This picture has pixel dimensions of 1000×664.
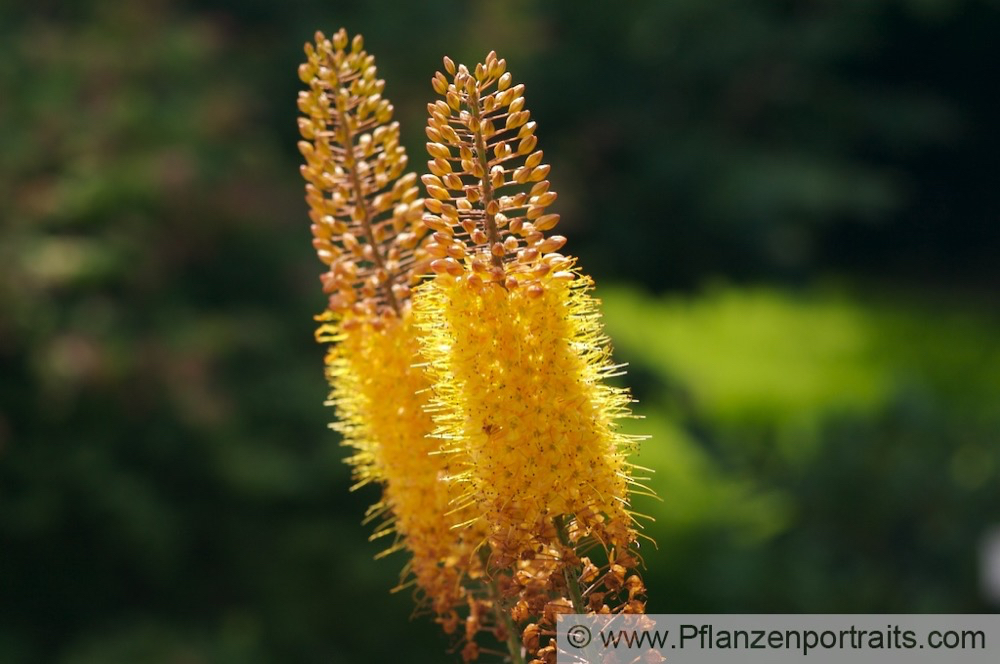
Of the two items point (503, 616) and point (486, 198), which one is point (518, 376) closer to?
point (486, 198)

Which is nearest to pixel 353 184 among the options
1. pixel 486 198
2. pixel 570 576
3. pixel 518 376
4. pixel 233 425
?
pixel 486 198

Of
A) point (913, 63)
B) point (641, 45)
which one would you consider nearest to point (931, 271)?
point (913, 63)

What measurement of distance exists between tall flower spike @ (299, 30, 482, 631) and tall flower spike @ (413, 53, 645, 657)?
140mm

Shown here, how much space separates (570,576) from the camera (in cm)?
140

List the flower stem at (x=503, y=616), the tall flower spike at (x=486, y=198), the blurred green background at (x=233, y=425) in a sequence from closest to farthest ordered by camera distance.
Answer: the tall flower spike at (x=486, y=198), the flower stem at (x=503, y=616), the blurred green background at (x=233, y=425)

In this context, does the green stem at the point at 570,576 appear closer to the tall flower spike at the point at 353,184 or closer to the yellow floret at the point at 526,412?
the yellow floret at the point at 526,412

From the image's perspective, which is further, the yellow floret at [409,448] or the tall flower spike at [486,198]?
the yellow floret at [409,448]

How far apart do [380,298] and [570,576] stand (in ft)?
1.50

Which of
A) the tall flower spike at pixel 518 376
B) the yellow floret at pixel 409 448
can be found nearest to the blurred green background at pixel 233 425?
the yellow floret at pixel 409 448

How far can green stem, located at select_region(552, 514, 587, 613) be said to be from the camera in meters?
1.40

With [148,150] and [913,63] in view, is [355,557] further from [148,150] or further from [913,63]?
[913,63]

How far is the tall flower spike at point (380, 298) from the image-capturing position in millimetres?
1588

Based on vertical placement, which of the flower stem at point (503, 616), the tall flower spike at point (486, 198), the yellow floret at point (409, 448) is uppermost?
the tall flower spike at point (486, 198)

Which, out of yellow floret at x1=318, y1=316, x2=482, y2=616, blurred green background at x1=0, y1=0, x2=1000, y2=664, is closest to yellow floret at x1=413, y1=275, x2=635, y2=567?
yellow floret at x1=318, y1=316, x2=482, y2=616
